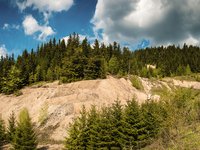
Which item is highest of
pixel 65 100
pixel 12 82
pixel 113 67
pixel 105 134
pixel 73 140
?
pixel 113 67

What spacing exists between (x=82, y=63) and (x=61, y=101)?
24193 mm

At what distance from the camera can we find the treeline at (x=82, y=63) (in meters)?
87.3

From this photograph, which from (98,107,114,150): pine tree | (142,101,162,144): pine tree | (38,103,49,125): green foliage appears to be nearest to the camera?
(98,107,114,150): pine tree

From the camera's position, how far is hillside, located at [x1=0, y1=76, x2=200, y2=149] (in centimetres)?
6068

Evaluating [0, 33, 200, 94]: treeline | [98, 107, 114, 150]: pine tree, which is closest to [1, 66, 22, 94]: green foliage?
[0, 33, 200, 94]: treeline

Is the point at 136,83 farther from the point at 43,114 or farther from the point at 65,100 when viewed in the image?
the point at 43,114

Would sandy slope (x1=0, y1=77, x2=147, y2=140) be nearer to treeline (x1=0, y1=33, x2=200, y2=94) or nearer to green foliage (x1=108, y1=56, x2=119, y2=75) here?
treeline (x1=0, y1=33, x2=200, y2=94)

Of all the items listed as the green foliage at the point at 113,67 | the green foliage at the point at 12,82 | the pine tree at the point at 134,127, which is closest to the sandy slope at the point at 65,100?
the green foliage at the point at 12,82

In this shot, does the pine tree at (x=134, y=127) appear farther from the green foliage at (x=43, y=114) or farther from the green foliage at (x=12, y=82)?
the green foliage at (x=12, y=82)

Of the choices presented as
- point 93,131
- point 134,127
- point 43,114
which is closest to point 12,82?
point 43,114

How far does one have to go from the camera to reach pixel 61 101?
220 feet

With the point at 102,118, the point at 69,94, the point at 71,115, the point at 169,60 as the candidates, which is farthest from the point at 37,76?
the point at 169,60

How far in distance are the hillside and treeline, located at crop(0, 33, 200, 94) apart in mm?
9374

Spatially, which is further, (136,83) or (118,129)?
(136,83)
